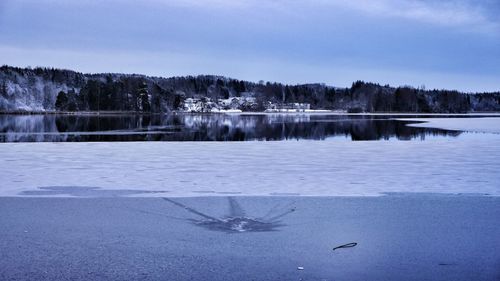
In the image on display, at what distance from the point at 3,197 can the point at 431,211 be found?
637cm

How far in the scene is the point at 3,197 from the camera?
26.0 ft

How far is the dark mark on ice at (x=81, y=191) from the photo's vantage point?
26.8ft

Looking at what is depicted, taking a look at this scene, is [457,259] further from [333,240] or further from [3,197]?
[3,197]

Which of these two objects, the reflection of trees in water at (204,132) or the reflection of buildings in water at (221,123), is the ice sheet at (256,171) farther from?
the reflection of buildings in water at (221,123)

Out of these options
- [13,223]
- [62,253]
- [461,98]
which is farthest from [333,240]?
[461,98]

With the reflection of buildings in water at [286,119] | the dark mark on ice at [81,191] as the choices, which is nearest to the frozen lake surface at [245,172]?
the dark mark on ice at [81,191]

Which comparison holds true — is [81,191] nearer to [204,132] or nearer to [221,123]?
[204,132]

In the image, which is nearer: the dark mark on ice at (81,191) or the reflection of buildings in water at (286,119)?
the dark mark on ice at (81,191)

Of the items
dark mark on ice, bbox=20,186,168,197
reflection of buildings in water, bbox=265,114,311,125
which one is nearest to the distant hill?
reflection of buildings in water, bbox=265,114,311,125

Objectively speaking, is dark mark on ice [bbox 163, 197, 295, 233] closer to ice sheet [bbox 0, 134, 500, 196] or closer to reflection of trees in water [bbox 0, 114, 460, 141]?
ice sheet [bbox 0, 134, 500, 196]

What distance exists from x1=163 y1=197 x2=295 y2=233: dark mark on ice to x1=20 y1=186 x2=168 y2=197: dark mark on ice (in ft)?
5.33

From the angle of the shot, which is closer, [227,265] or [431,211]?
[227,265]

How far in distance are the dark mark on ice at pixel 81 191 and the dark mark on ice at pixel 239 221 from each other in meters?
1.62

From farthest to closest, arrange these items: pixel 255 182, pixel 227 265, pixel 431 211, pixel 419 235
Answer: pixel 255 182 → pixel 431 211 → pixel 419 235 → pixel 227 265
